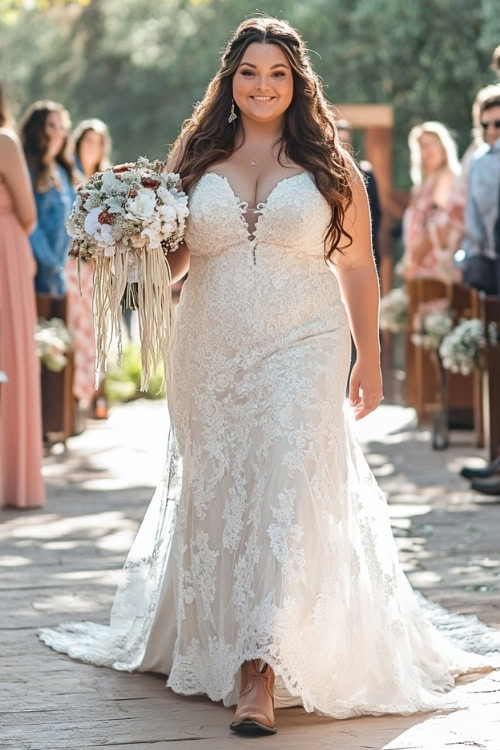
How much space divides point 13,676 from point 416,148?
9.06m

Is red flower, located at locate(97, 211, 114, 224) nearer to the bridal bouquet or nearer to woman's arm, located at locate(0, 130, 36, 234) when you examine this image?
the bridal bouquet

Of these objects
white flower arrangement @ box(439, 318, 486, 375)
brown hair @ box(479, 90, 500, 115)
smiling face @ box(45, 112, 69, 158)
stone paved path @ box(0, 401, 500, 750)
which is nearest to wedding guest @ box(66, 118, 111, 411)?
stone paved path @ box(0, 401, 500, 750)

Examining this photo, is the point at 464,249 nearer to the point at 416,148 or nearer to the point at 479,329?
the point at 479,329

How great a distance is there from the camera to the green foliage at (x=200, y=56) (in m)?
19.4

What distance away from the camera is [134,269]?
4.79m

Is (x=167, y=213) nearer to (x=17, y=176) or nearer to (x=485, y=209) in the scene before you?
(x=17, y=176)

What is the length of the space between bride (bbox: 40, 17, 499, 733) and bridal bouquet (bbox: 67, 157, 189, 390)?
144 millimetres

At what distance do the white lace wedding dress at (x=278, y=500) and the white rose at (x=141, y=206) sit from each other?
0.23m

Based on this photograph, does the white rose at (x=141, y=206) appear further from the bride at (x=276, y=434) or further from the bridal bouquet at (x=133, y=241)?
the bride at (x=276, y=434)

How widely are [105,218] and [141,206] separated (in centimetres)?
15

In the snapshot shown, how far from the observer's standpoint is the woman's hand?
518cm

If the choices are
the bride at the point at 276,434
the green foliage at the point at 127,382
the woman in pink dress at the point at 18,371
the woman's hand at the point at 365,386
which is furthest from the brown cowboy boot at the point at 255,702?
the green foliage at the point at 127,382

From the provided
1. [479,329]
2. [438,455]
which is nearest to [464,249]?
[479,329]

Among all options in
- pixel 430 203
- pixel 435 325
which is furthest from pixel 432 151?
pixel 435 325
